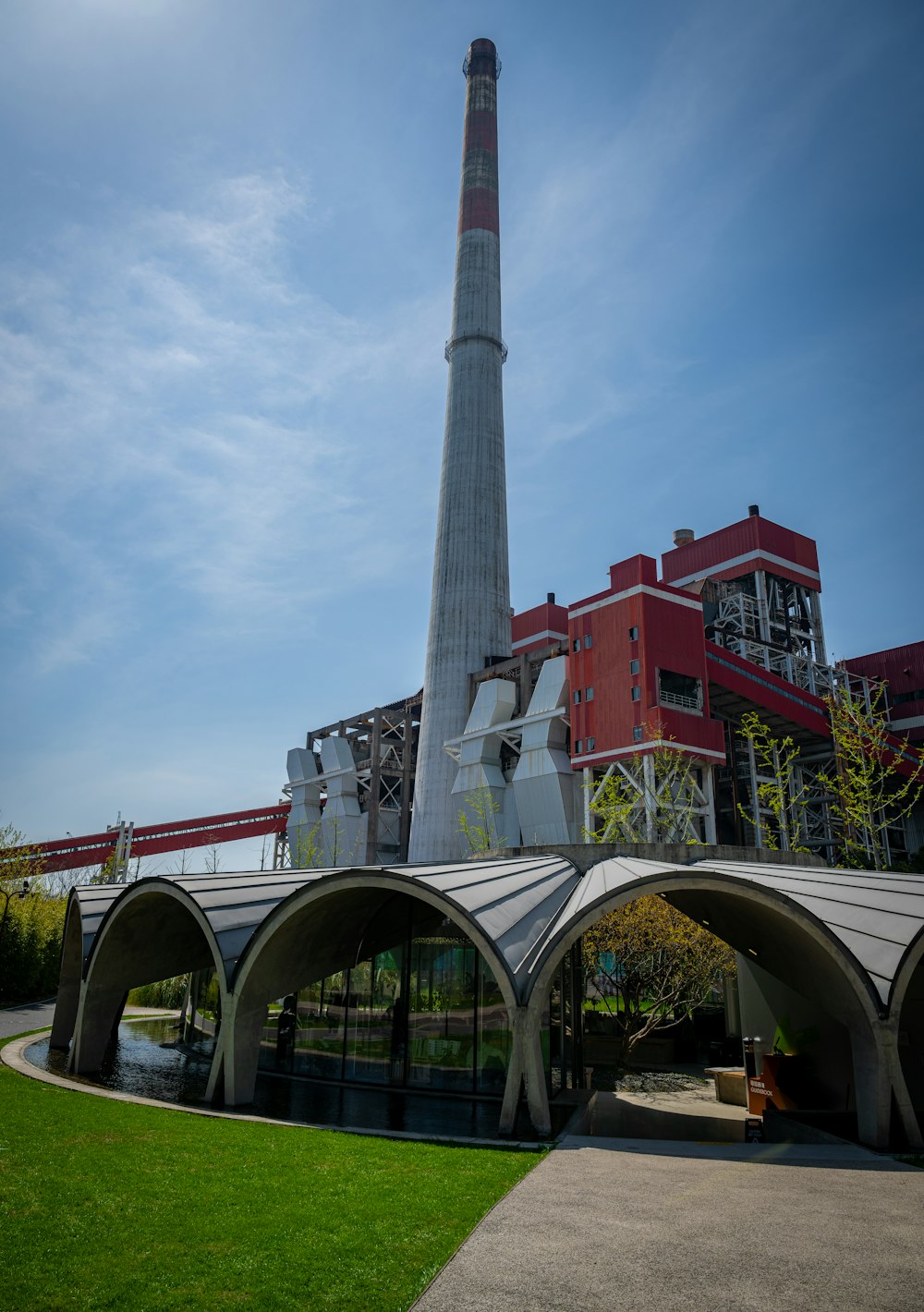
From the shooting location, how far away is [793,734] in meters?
54.3

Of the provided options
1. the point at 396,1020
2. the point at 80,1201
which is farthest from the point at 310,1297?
the point at 396,1020

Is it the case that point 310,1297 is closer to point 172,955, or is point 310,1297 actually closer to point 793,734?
point 172,955

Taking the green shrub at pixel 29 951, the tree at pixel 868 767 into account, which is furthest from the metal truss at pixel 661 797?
the green shrub at pixel 29 951

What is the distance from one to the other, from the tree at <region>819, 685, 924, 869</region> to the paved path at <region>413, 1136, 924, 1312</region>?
2935 centimetres

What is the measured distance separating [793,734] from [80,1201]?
51.7m

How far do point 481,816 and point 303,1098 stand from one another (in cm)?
4011

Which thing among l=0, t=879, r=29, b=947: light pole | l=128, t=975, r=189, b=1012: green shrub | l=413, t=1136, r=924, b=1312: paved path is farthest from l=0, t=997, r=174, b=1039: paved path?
l=413, t=1136, r=924, b=1312: paved path

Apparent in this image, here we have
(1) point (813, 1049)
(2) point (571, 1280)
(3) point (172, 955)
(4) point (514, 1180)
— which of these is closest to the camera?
(2) point (571, 1280)

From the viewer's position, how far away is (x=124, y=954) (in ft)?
67.4

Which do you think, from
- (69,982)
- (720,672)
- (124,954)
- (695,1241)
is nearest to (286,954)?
(124,954)

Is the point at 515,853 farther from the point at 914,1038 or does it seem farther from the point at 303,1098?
the point at 914,1038

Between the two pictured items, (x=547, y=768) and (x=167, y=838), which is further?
(x=167, y=838)

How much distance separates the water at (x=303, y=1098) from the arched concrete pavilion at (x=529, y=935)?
0.81m

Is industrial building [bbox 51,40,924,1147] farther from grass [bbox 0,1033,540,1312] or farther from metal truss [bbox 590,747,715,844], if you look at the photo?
grass [bbox 0,1033,540,1312]
